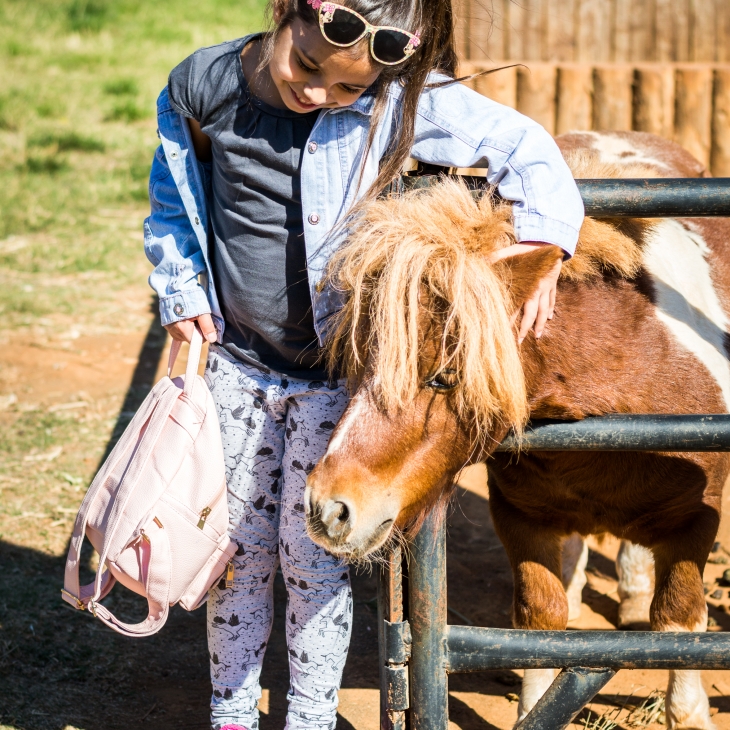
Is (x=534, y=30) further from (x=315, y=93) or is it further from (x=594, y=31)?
(x=315, y=93)

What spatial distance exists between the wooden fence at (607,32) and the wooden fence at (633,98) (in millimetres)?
297

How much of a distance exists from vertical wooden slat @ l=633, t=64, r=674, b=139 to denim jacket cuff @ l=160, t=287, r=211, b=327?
433cm

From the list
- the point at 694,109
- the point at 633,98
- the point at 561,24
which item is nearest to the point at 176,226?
the point at 633,98

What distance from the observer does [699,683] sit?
225cm

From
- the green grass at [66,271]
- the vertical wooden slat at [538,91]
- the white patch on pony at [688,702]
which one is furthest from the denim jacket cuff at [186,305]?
the vertical wooden slat at [538,91]

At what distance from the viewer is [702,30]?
18.7 feet

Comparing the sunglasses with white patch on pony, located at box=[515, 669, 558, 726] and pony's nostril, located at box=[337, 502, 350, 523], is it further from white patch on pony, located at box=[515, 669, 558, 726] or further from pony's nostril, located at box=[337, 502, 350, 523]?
white patch on pony, located at box=[515, 669, 558, 726]

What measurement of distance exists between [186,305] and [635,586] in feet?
6.10

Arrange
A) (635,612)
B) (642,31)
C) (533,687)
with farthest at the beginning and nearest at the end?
(642,31) → (635,612) → (533,687)

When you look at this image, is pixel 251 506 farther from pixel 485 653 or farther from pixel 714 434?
pixel 714 434

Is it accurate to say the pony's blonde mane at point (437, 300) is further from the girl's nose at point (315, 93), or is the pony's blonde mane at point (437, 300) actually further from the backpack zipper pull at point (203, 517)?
the backpack zipper pull at point (203, 517)

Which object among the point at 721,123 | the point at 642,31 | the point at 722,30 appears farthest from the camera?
the point at 642,31

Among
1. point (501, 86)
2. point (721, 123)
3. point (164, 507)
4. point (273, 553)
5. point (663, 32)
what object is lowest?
point (273, 553)

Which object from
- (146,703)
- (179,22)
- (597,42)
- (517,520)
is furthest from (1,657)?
(179,22)
